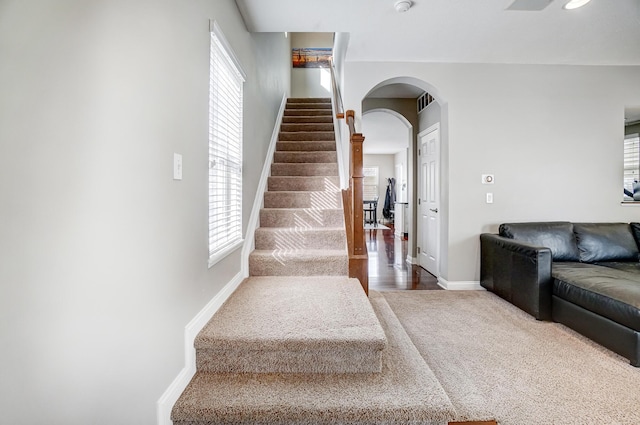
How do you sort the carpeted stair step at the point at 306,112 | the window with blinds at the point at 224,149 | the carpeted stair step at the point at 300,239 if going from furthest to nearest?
1. the carpeted stair step at the point at 306,112
2. the carpeted stair step at the point at 300,239
3. the window with blinds at the point at 224,149

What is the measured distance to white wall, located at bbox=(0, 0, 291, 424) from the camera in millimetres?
671

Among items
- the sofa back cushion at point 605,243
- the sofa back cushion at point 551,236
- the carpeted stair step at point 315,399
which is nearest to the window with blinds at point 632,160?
the sofa back cushion at point 605,243

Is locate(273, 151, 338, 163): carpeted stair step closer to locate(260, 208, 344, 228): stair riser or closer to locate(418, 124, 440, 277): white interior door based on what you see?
locate(260, 208, 344, 228): stair riser

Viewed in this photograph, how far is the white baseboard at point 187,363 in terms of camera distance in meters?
1.23

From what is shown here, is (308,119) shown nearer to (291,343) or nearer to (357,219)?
(357,219)

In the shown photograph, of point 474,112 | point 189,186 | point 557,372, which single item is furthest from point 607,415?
point 474,112

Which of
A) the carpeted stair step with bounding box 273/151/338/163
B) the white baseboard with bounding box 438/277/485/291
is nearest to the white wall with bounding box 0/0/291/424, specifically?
the carpeted stair step with bounding box 273/151/338/163

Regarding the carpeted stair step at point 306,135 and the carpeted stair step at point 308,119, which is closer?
the carpeted stair step at point 306,135

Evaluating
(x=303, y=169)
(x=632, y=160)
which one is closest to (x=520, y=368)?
(x=303, y=169)

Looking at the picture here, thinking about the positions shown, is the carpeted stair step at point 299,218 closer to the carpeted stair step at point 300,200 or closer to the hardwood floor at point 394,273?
the carpeted stair step at point 300,200

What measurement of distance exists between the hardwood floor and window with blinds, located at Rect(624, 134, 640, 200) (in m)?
3.69

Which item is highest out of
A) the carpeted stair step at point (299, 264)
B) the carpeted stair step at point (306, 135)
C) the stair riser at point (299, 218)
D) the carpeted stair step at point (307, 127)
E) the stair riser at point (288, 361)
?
the carpeted stair step at point (307, 127)

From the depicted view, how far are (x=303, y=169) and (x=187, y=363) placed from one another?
261 centimetres

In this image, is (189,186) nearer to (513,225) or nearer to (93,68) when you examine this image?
(93,68)
